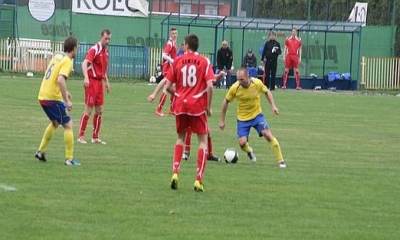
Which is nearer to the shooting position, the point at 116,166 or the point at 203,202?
the point at 203,202

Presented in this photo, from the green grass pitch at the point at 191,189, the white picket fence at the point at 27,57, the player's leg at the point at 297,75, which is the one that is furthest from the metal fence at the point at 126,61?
the green grass pitch at the point at 191,189

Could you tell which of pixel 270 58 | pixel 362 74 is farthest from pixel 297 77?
pixel 362 74

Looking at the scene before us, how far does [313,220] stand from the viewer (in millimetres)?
11406

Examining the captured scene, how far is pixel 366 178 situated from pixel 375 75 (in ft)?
92.1

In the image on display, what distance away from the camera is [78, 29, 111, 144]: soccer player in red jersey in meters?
18.8

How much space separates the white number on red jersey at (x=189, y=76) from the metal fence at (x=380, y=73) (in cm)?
3017

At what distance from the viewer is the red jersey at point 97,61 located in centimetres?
1897

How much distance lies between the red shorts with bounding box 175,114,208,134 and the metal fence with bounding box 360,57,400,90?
3001cm

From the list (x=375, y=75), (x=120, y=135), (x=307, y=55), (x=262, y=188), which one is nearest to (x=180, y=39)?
(x=307, y=55)

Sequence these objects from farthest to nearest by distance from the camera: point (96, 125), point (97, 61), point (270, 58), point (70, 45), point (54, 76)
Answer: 1. point (270, 58)
2. point (97, 61)
3. point (96, 125)
4. point (54, 76)
5. point (70, 45)

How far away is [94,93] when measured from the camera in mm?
18906

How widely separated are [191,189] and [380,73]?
30.5m

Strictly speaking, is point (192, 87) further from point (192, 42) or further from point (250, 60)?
point (250, 60)

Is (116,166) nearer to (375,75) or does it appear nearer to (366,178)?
(366,178)
